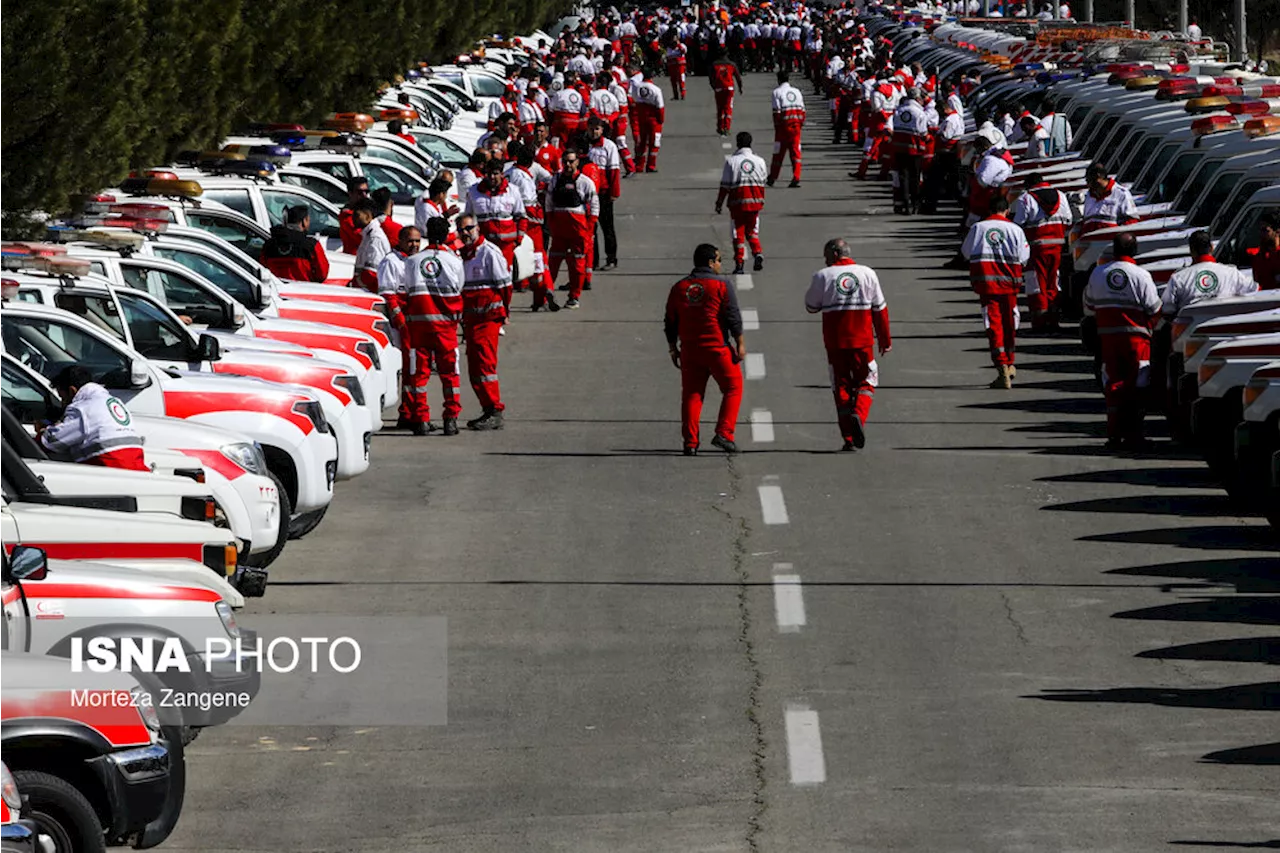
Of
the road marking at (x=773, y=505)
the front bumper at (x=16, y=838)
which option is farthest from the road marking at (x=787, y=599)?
the front bumper at (x=16, y=838)

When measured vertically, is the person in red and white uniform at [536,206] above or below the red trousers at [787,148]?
above

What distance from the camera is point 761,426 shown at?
22719mm

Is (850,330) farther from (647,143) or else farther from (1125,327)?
(647,143)

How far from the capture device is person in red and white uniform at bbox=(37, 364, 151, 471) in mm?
14523

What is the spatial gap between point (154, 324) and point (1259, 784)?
8.72 meters

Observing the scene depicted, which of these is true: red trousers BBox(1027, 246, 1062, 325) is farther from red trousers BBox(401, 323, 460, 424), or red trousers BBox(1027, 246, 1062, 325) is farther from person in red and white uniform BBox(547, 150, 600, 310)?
red trousers BBox(401, 323, 460, 424)

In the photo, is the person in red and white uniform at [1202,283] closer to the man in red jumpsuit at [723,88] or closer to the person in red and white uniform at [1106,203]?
the person in red and white uniform at [1106,203]

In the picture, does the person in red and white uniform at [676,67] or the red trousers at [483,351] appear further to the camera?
the person in red and white uniform at [676,67]

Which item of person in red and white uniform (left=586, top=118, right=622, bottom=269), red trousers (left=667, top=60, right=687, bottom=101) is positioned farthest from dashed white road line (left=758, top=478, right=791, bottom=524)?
red trousers (left=667, top=60, right=687, bottom=101)

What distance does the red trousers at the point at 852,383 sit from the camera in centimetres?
2106

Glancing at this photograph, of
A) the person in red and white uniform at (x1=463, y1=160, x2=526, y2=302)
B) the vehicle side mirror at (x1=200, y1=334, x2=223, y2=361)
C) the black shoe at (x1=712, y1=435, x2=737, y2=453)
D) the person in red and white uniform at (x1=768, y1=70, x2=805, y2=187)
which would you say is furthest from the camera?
the person in red and white uniform at (x1=768, y1=70, x2=805, y2=187)

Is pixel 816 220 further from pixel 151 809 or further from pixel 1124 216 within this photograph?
pixel 151 809

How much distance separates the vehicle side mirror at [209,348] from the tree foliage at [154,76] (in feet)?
18.5

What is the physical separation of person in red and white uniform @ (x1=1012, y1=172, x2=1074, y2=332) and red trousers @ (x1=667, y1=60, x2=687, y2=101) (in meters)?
37.4
